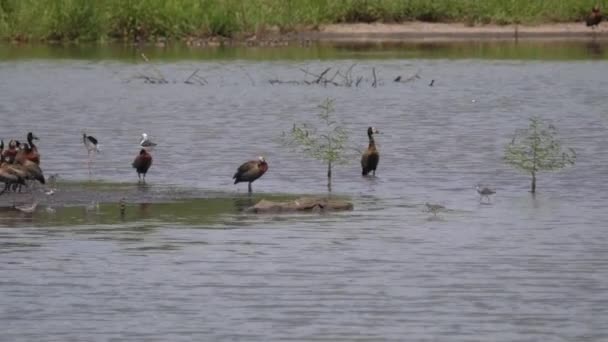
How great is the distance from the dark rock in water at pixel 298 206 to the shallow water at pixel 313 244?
325 millimetres

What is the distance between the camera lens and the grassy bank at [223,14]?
4725 cm

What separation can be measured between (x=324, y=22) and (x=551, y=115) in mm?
18557

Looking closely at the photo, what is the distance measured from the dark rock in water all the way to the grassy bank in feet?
93.0

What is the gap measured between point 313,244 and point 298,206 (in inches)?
77.9

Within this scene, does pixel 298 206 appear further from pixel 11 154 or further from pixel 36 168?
pixel 11 154

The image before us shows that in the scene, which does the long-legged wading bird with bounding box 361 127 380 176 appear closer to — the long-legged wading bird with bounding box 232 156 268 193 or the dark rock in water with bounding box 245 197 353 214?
the long-legged wading bird with bounding box 232 156 268 193

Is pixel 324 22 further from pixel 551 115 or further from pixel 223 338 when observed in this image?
→ pixel 223 338

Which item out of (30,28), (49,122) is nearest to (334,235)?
(49,122)

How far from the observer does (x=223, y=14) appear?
47938 mm

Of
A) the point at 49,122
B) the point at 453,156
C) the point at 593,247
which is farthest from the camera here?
the point at 49,122

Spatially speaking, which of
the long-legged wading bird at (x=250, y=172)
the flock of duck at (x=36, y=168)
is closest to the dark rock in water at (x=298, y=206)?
the flock of duck at (x=36, y=168)

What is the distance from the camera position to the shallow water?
13.6 meters

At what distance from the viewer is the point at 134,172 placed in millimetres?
22500

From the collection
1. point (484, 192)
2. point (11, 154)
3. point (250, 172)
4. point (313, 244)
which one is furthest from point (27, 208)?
point (484, 192)
